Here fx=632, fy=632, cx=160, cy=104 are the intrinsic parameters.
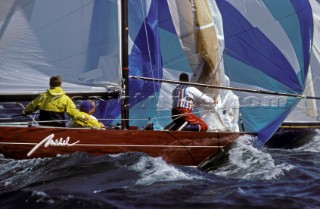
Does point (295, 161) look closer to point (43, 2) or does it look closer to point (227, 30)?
point (227, 30)

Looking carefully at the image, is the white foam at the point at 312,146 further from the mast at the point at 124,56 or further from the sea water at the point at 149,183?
the mast at the point at 124,56

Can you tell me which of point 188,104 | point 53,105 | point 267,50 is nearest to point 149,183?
point 53,105

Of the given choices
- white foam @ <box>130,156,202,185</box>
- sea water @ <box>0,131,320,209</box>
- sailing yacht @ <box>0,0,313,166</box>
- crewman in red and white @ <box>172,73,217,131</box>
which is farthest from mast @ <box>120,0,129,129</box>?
white foam @ <box>130,156,202,185</box>

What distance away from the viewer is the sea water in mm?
5285

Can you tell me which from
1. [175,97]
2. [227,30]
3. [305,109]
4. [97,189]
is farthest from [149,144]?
[305,109]

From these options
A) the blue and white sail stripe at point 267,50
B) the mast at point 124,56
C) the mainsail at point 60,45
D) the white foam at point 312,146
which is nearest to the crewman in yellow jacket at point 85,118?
the mainsail at point 60,45

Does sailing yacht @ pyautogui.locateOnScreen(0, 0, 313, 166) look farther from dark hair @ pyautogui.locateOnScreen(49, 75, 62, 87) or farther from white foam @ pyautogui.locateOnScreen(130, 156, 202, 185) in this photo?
dark hair @ pyautogui.locateOnScreen(49, 75, 62, 87)

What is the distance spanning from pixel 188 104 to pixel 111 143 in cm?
130

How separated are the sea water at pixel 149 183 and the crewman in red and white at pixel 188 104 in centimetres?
58

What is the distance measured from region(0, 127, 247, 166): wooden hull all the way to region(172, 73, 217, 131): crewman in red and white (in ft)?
0.89

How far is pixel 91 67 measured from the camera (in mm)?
7879

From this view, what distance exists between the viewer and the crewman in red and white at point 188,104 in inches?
308

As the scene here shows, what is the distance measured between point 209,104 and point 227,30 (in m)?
1.87

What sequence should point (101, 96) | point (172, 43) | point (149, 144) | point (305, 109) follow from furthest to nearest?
point (305, 109) → point (172, 43) → point (101, 96) → point (149, 144)
